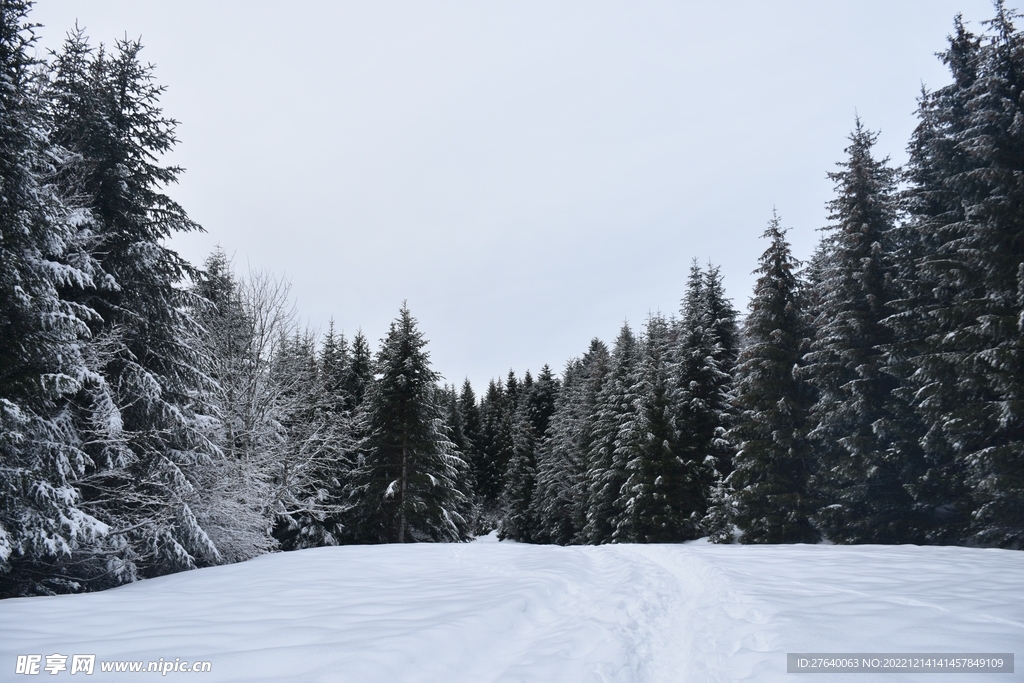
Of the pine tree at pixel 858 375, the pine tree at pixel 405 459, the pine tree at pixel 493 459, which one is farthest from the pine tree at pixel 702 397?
the pine tree at pixel 493 459

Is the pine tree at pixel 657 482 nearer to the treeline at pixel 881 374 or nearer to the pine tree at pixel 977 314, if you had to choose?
the treeline at pixel 881 374

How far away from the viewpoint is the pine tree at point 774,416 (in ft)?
56.9

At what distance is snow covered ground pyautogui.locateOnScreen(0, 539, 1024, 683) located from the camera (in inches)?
183

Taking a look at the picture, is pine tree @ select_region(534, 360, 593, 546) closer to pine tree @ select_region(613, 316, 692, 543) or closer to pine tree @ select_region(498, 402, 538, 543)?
pine tree @ select_region(498, 402, 538, 543)

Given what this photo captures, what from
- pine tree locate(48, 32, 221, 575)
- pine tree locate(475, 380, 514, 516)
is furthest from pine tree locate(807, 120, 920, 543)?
pine tree locate(475, 380, 514, 516)

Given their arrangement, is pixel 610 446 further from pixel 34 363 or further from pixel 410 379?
pixel 34 363

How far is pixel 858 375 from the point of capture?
53.5ft

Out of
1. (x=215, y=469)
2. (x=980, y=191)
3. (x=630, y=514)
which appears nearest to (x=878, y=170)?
(x=980, y=191)

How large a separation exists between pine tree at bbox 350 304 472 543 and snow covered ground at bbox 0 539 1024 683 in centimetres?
1361

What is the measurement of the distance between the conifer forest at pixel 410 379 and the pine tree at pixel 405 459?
0.41 feet

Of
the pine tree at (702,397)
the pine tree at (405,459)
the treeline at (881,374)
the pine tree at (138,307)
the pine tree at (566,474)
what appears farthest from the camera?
the pine tree at (566,474)

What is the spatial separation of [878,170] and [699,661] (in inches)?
793

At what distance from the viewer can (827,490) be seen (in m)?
16.2

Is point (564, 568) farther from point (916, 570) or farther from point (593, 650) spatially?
point (916, 570)
